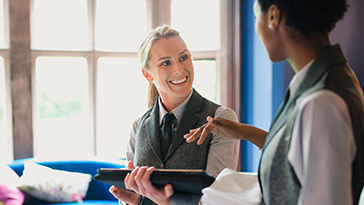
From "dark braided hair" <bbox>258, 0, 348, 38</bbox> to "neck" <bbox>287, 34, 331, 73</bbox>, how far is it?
0.04 feet

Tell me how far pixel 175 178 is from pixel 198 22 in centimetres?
274

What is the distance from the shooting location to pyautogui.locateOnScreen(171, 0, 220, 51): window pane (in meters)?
3.40

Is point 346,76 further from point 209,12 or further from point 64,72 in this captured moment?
point 64,72

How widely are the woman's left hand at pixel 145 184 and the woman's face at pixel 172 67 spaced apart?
584 mm

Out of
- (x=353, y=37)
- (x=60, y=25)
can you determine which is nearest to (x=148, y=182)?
(x=353, y=37)

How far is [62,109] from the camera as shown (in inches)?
135

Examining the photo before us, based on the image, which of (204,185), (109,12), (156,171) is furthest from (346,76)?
(109,12)

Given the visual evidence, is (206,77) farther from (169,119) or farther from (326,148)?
(326,148)

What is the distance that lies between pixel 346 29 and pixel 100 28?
2.46 metres

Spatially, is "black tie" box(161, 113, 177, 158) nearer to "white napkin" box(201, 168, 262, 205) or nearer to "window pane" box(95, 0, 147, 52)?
"white napkin" box(201, 168, 262, 205)

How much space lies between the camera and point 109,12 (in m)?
3.40

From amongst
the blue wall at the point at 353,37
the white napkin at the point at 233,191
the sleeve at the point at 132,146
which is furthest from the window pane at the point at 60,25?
the white napkin at the point at 233,191

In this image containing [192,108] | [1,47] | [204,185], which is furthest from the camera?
[1,47]

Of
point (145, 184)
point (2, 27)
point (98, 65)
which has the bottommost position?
point (145, 184)
